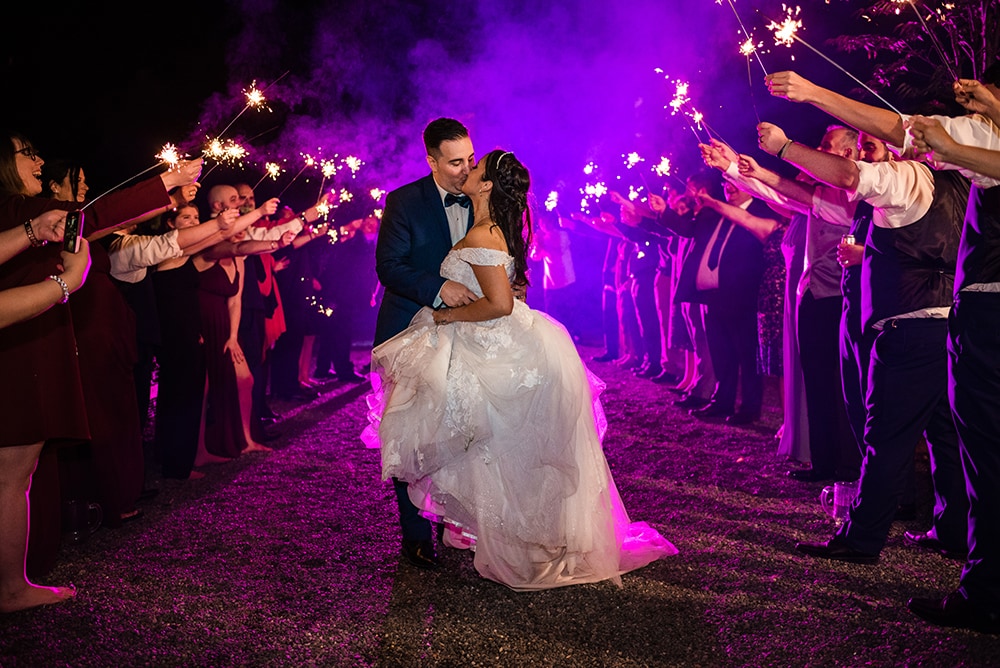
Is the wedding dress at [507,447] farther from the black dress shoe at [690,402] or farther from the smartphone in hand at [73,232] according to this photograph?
the black dress shoe at [690,402]

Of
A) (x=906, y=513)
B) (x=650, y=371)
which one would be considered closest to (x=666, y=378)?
(x=650, y=371)

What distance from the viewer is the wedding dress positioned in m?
3.67

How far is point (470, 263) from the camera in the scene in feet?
12.2

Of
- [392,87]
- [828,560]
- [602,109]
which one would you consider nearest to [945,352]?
[828,560]

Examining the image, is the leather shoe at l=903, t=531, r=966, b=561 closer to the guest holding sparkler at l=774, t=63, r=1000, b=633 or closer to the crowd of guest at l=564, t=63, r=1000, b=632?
the crowd of guest at l=564, t=63, r=1000, b=632

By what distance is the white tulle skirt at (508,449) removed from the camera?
3.67 metres

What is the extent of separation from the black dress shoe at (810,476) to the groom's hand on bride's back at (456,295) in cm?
339

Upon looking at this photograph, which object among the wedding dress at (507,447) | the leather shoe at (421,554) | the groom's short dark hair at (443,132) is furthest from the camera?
the groom's short dark hair at (443,132)

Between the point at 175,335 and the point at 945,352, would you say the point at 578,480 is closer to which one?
the point at 945,352

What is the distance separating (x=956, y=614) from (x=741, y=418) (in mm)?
5073

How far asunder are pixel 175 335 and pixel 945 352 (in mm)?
5423

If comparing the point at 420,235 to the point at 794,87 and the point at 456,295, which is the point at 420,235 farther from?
the point at 794,87

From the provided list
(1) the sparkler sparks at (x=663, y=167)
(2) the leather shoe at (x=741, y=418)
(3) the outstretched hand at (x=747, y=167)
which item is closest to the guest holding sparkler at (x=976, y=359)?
(3) the outstretched hand at (x=747, y=167)

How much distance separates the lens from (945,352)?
3883 mm
